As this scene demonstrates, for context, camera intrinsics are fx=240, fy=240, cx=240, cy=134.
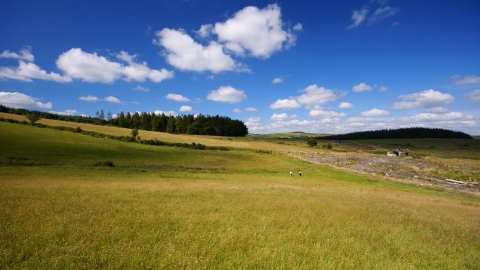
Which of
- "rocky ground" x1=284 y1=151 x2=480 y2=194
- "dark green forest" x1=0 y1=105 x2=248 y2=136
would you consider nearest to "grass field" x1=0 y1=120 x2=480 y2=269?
"rocky ground" x1=284 y1=151 x2=480 y2=194

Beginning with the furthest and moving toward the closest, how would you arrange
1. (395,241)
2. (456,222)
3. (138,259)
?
(456,222), (395,241), (138,259)

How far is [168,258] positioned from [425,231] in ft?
37.1

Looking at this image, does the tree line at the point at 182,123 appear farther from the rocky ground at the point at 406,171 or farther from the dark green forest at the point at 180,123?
the rocky ground at the point at 406,171

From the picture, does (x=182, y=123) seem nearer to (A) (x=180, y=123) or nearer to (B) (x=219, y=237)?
(A) (x=180, y=123)

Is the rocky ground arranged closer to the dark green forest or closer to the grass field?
the grass field

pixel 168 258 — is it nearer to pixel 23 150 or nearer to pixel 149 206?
pixel 149 206

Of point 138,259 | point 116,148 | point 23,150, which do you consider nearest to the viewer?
point 138,259

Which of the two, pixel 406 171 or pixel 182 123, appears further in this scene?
pixel 182 123

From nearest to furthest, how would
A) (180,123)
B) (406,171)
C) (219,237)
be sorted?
1. (219,237)
2. (406,171)
3. (180,123)

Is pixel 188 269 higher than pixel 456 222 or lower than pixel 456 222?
higher

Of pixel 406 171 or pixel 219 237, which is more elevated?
pixel 219 237

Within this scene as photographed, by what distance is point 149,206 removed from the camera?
12227mm

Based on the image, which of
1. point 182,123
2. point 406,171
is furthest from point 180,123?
point 406,171

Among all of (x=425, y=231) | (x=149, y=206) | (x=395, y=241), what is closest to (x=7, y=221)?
(x=149, y=206)
